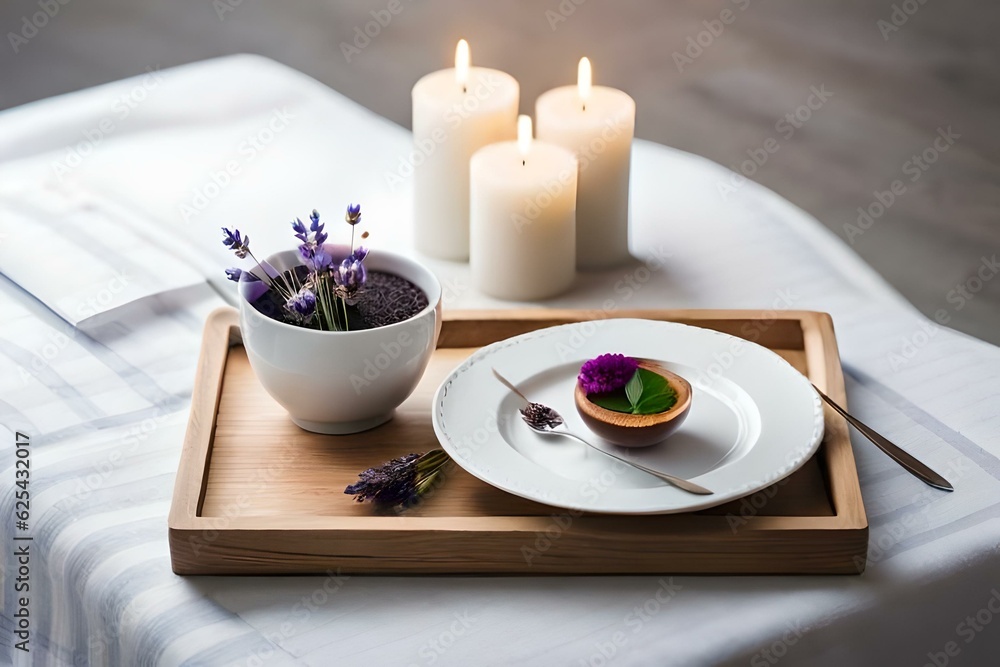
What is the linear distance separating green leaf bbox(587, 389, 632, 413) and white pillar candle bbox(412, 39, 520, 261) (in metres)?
0.36

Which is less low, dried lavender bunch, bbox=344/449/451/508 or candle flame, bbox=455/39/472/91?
candle flame, bbox=455/39/472/91

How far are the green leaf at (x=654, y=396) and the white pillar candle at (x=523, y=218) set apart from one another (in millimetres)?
255

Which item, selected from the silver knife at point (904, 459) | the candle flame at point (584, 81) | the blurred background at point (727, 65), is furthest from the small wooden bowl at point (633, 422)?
the blurred background at point (727, 65)

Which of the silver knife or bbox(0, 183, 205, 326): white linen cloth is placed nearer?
the silver knife

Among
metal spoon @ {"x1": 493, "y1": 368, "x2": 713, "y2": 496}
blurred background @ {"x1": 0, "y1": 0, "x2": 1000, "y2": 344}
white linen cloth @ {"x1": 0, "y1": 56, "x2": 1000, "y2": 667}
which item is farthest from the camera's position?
blurred background @ {"x1": 0, "y1": 0, "x2": 1000, "y2": 344}

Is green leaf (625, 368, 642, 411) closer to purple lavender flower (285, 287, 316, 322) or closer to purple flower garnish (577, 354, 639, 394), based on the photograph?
purple flower garnish (577, 354, 639, 394)

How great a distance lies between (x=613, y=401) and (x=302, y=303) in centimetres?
21

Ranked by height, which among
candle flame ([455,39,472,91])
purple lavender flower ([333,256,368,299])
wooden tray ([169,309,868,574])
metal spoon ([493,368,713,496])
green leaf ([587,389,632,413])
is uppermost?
candle flame ([455,39,472,91])

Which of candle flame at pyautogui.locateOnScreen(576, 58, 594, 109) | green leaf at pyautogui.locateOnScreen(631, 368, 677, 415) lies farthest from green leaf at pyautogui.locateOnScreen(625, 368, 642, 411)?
candle flame at pyautogui.locateOnScreen(576, 58, 594, 109)

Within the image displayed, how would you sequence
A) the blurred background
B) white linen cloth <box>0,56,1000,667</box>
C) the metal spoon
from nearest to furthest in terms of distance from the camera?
white linen cloth <box>0,56,1000,667</box> < the metal spoon < the blurred background

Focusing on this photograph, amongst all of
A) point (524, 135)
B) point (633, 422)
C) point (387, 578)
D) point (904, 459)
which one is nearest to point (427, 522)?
point (387, 578)

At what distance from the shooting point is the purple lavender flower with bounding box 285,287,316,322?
0.71 meters

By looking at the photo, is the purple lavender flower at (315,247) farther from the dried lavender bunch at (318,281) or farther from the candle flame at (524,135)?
the candle flame at (524,135)

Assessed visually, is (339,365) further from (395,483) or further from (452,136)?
(452,136)
